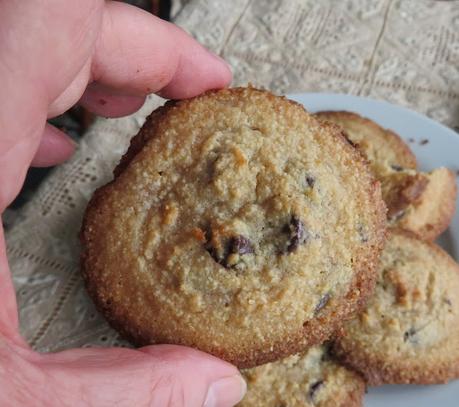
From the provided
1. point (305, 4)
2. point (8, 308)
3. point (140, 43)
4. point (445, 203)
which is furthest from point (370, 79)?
point (8, 308)

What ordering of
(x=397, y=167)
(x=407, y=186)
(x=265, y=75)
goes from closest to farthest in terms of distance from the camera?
(x=407, y=186) < (x=397, y=167) < (x=265, y=75)

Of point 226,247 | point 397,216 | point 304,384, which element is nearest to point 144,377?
point 226,247

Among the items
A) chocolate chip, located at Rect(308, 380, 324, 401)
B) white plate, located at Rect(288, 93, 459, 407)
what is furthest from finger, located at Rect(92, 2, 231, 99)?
chocolate chip, located at Rect(308, 380, 324, 401)

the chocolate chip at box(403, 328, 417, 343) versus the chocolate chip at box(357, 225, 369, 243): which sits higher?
the chocolate chip at box(357, 225, 369, 243)

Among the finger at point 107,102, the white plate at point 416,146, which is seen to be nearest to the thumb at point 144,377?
the white plate at point 416,146

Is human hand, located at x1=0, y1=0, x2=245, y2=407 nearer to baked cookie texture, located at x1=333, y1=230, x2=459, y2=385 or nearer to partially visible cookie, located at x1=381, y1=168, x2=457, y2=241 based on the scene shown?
baked cookie texture, located at x1=333, y1=230, x2=459, y2=385

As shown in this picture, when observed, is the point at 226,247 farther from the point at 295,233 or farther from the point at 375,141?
the point at 375,141
